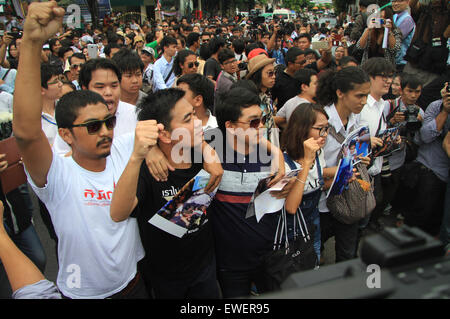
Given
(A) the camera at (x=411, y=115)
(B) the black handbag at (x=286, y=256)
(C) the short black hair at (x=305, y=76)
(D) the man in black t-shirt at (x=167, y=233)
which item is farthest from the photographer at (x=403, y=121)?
(D) the man in black t-shirt at (x=167, y=233)

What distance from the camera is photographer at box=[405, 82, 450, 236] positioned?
130 inches

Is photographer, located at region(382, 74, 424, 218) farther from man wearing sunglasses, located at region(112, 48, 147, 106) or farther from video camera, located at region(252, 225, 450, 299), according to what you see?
video camera, located at region(252, 225, 450, 299)

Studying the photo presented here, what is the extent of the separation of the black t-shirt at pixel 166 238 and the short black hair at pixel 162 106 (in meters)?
0.30

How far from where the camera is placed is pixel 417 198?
3508mm

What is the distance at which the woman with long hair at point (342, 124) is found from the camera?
2723mm

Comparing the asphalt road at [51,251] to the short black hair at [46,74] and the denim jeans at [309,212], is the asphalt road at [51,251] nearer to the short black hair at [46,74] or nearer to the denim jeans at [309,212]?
the denim jeans at [309,212]

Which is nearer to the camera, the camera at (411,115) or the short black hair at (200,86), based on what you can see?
the short black hair at (200,86)

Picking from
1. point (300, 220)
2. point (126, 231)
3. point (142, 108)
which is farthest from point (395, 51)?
point (126, 231)

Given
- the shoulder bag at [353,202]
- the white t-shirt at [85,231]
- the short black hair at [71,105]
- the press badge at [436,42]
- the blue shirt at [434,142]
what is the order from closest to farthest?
1. the white t-shirt at [85,231]
2. the short black hair at [71,105]
3. the shoulder bag at [353,202]
4. the blue shirt at [434,142]
5. the press badge at [436,42]

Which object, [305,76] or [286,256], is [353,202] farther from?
[305,76]

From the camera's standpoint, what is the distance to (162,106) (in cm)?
195

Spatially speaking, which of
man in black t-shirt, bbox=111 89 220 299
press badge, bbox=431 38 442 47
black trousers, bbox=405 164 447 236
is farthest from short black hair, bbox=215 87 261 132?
press badge, bbox=431 38 442 47

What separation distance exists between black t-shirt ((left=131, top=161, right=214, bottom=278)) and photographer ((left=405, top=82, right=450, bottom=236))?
2.63m
